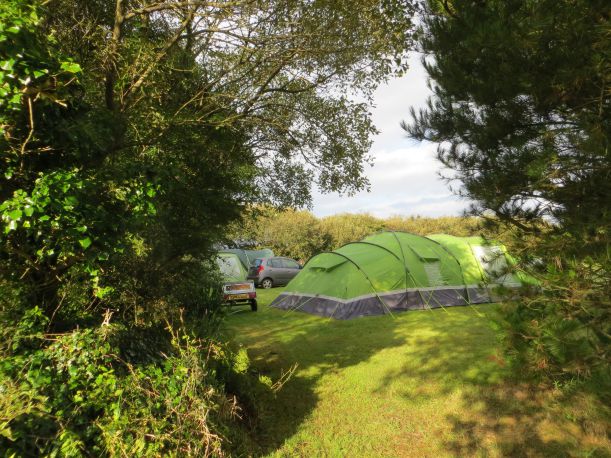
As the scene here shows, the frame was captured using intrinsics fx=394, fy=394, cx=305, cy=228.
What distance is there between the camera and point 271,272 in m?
19.0

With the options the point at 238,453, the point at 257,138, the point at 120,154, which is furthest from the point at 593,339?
the point at 257,138

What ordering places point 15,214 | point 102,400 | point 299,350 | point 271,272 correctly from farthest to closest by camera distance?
1. point 271,272
2. point 299,350
3. point 102,400
4. point 15,214

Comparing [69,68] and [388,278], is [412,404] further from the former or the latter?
[388,278]

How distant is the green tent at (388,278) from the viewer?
10.5 m

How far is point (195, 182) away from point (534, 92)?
4.14m

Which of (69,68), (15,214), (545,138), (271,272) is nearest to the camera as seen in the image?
(15,214)

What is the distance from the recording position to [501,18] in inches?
131

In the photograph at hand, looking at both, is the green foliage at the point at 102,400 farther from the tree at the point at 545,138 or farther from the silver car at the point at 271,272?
the silver car at the point at 271,272

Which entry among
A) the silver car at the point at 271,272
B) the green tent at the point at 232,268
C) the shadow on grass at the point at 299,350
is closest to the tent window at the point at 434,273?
the shadow on grass at the point at 299,350

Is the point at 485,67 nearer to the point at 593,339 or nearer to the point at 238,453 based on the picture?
the point at 593,339

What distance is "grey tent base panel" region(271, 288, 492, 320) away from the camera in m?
10.2

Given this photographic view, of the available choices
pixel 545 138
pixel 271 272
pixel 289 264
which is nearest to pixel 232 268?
pixel 271 272

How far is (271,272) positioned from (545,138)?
53.1ft

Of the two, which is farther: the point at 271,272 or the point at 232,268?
the point at 271,272
